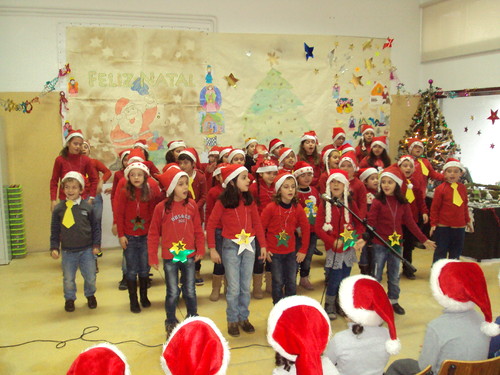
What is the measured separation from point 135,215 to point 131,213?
1.6 inches

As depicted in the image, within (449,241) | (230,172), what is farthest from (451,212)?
(230,172)

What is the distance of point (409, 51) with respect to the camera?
26.4 ft

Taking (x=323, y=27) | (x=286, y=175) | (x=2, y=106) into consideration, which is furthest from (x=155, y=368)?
(x=323, y=27)

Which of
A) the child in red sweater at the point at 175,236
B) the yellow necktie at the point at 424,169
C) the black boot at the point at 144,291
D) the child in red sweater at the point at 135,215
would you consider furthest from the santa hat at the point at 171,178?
the yellow necktie at the point at 424,169

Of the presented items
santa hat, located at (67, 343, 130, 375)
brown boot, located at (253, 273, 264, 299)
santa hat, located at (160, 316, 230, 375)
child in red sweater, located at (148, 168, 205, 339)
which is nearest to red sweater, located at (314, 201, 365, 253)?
brown boot, located at (253, 273, 264, 299)

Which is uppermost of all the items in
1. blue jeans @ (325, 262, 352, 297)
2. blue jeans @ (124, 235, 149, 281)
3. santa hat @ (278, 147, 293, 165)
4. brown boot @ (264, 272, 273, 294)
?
santa hat @ (278, 147, 293, 165)

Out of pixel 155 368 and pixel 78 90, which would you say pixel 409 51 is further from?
pixel 155 368

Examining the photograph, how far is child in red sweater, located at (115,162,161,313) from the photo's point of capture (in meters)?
4.16

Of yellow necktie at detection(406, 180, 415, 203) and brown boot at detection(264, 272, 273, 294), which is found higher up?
yellow necktie at detection(406, 180, 415, 203)

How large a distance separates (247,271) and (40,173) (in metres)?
4.04

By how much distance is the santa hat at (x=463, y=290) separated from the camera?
2.34 metres

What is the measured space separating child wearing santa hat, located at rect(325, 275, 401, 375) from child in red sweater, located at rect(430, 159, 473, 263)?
304 cm

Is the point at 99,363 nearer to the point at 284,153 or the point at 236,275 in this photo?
the point at 236,275

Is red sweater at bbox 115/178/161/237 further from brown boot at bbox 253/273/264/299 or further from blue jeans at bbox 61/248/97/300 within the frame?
brown boot at bbox 253/273/264/299
